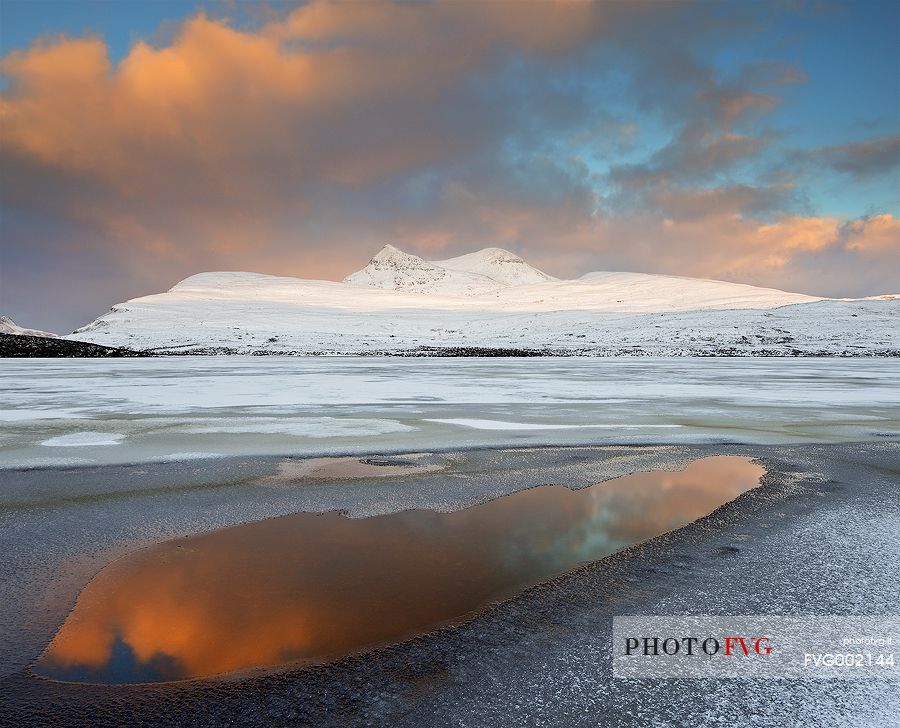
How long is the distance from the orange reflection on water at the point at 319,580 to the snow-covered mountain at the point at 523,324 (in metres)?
38.3

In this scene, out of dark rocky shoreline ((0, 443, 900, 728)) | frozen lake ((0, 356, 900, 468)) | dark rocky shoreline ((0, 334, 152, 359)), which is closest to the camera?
dark rocky shoreline ((0, 443, 900, 728))

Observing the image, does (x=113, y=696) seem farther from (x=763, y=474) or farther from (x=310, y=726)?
(x=763, y=474)

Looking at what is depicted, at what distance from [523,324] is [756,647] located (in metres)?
59.4

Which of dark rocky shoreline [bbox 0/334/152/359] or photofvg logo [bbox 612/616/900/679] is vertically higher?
dark rocky shoreline [bbox 0/334/152/359]

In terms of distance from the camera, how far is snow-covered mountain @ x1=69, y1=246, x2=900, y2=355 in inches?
1684

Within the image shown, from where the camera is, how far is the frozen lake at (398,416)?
771 cm

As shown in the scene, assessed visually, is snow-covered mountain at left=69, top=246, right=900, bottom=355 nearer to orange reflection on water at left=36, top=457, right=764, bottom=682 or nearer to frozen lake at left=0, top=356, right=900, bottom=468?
frozen lake at left=0, top=356, right=900, bottom=468

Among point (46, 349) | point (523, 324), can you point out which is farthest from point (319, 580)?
point (523, 324)

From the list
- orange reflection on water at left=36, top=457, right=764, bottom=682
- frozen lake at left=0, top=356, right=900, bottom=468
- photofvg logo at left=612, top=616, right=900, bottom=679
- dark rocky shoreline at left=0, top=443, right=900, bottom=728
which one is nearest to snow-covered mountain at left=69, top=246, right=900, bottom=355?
frozen lake at left=0, top=356, right=900, bottom=468

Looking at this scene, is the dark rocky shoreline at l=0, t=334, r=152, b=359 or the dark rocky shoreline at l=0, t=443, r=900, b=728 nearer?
the dark rocky shoreline at l=0, t=443, r=900, b=728

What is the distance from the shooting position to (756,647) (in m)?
2.79

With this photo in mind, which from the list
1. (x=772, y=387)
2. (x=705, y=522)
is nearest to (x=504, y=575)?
(x=705, y=522)

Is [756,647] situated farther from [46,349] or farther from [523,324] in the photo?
[523,324]

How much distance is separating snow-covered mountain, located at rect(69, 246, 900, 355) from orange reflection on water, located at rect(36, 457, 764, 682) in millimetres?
38276
